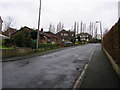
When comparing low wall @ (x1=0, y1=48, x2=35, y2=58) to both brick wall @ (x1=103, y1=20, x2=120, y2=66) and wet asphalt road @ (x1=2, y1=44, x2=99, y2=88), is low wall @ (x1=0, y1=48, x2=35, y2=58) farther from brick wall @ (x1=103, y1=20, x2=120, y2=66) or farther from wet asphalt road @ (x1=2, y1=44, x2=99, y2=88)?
brick wall @ (x1=103, y1=20, x2=120, y2=66)

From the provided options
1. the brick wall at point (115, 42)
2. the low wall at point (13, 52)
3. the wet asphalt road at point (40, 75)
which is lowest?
the wet asphalt road at point (40, 75)

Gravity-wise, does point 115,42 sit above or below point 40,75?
above

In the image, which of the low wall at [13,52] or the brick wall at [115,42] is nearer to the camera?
the brick wall at [115,42]

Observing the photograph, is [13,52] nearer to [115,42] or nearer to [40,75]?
[40,75]

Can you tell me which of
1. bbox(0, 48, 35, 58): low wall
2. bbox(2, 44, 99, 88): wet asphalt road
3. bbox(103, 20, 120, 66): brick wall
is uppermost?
bbox(103, 20, 120, 66): brick wall

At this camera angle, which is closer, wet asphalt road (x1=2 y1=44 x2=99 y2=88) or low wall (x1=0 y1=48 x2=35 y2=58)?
wet asphalt road (x1=2 y1=44 x2=99 y2=88)

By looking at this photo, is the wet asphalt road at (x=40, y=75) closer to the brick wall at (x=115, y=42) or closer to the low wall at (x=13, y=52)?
the brick wall at (x=115, y=42)

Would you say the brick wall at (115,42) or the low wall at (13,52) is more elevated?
the brick wall at (115,42)

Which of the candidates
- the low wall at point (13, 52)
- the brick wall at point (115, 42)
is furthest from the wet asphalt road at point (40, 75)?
Result: the low wall at point (13, 52)

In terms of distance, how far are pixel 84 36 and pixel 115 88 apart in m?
93.8

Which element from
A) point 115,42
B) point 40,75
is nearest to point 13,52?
point 40,75

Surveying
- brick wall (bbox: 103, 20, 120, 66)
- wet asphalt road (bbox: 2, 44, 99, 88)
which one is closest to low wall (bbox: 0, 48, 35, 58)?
wet asphalt road (bbox: 2, 44, 99, 88)

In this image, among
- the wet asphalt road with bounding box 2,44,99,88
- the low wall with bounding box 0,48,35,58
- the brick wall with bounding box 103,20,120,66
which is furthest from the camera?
the low wall with bounding box 0,48,35,58

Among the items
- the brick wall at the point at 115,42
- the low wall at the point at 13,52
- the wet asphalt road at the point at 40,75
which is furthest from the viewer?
the low wall at the point at 13,52
